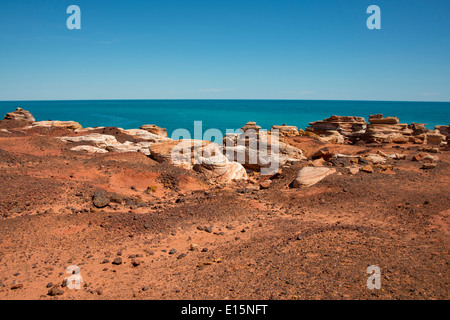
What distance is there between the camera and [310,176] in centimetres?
1258

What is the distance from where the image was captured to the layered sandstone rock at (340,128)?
27.6 metres

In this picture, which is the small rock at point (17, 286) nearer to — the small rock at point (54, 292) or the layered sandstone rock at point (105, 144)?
the small rock at point (54, 292)

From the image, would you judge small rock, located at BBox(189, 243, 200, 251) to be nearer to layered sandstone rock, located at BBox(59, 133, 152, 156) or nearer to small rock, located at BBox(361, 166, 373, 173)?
small rock, located at BBox(361, 166, 373, 173)

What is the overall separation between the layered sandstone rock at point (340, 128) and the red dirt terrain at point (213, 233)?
13.5 m

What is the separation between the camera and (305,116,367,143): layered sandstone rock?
27609 mm

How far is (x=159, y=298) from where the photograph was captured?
206 inches

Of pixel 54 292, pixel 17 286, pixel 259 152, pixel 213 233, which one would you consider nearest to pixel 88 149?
pixel 259 152

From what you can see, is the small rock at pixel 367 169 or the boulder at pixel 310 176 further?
the small rock at pixel 367 169

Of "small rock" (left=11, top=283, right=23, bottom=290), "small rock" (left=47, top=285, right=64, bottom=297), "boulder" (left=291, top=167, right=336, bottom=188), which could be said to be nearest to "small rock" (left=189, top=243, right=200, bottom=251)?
"small rock" (left=47, top=285, right=64, bottom=297)

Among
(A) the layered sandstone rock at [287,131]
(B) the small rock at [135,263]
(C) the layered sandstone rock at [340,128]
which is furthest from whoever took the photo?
(C) the layered sandstone rock at [340,128]

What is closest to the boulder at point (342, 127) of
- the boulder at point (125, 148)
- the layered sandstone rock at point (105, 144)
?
the boulder at point (125, 148)

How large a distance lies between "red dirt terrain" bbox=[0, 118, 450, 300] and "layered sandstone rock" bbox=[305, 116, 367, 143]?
13451mm

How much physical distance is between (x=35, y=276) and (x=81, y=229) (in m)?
2.28
